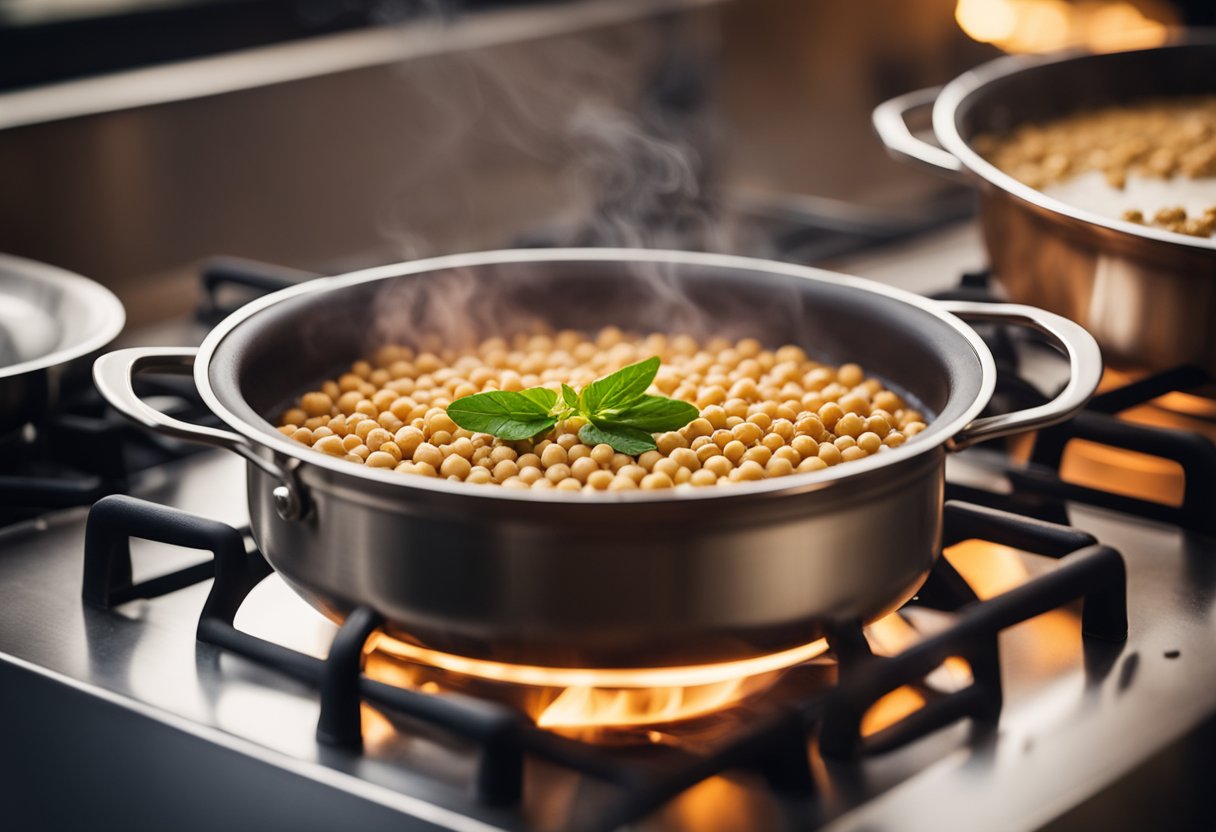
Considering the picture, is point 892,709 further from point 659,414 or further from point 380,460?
point 380,460

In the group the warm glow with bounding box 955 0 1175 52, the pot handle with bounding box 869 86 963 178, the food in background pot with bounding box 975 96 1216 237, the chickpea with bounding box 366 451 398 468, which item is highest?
the warm glow with bounding box 955 0 1175 52

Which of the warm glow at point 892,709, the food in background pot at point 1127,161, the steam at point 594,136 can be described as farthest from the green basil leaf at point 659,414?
the steam at point 594,136

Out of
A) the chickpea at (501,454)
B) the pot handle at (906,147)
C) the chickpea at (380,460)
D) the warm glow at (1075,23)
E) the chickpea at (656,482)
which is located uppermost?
the warm glow at (1075,23)

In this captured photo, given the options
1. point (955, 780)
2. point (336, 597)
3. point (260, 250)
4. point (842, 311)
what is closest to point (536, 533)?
point (336, 597)

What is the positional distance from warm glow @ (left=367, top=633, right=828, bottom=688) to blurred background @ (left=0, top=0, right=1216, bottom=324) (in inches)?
27.8

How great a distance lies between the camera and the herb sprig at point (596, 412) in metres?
0.84

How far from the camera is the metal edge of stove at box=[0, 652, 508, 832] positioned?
2.17 ft

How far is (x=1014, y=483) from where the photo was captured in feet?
3.50

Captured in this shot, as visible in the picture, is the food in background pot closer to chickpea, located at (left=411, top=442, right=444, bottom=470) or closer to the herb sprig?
the herb sprig

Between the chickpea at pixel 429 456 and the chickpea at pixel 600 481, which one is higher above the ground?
the chickpea at pixel 600 481

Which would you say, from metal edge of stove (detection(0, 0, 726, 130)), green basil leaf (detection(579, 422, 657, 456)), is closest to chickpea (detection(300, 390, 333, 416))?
green basil leaf (detection(579, 422, 657, 456))

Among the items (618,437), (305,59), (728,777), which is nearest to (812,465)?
(618,437)

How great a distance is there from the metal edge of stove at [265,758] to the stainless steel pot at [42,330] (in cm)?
23

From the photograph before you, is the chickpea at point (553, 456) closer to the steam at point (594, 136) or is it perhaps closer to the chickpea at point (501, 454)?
the chickpea at point (501, 454)
